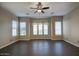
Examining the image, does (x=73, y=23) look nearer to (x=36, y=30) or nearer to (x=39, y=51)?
(x=36, y=30)

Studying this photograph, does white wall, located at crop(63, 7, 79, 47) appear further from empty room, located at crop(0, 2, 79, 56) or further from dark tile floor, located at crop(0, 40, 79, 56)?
dark tile floor, located at crop(0, 40, 79, 56)

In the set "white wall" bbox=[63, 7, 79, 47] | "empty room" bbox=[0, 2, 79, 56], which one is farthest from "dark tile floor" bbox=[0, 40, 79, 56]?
"white wall" bbox=[63, 7, 79, 47]

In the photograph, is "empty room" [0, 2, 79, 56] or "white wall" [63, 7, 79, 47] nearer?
"empty room" [0, 2, 79, 56]

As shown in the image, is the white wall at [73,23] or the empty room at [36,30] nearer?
the empty room at [36,30]

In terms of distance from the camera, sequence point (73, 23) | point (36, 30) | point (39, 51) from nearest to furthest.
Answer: point (39, 51)
point (36, 30)
point (73, 23)

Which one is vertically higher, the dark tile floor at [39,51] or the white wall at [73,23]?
the white wall at [73,23]

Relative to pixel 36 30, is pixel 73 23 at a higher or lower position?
higher

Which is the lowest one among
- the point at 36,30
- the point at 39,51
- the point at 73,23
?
the point at 39,51

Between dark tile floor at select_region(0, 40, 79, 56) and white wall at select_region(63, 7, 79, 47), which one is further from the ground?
white wall at select_region(63, 7, 79, 47)

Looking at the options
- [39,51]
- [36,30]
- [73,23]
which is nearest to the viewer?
[39,51]

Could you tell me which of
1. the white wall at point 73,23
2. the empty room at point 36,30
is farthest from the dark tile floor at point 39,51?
the white wall at point 73,23

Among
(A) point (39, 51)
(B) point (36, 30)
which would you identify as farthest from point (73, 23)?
(A) point (39, 51)

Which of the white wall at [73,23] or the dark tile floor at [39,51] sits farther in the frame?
the white wall at [73,23]

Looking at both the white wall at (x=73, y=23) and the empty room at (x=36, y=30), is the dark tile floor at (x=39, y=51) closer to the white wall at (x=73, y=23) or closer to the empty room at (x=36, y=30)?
the empty room at (x=36, y=30)
